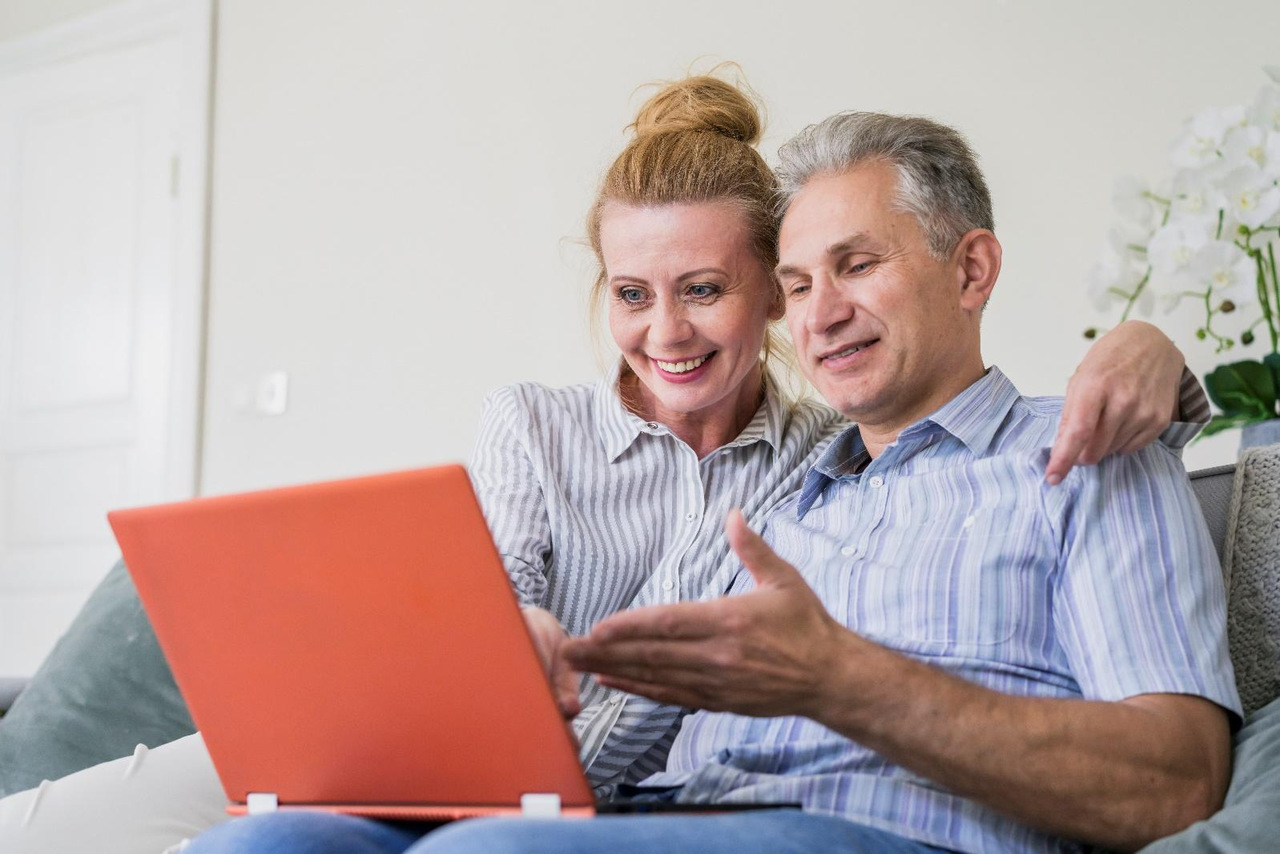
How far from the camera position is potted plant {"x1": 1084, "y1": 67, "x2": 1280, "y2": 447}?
1704mm

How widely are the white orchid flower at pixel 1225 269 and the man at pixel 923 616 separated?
541mm

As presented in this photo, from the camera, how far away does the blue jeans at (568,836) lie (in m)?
Result: 0.80

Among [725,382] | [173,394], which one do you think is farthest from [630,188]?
[173,394]

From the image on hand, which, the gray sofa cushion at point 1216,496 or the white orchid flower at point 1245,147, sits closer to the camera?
the gray sofa cushion at point 1216,496

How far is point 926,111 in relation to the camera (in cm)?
257

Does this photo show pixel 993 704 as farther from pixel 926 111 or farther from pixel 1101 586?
pixel 926 111

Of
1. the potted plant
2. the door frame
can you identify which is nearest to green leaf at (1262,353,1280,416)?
the potted plant

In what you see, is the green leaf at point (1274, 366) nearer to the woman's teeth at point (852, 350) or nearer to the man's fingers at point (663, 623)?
the woman's teeth at point (852, 350)

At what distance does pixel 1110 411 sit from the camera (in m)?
1.09

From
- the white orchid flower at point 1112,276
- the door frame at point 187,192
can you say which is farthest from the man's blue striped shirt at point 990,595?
the door frame at point 187,192

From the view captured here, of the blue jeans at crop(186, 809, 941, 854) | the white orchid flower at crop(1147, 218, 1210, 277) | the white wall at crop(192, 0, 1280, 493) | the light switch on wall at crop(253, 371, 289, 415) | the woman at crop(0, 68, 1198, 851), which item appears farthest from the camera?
the light switch on wall at crop(253, 371, 289, 415)

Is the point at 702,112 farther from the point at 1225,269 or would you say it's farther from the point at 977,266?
the point at 1225,269

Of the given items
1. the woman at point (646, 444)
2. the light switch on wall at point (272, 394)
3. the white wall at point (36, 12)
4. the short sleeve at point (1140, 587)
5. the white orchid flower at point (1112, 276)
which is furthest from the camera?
the white wall at point (36, 12)

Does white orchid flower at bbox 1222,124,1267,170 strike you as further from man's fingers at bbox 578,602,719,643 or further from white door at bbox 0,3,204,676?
white door at bbox 0,3,204,676
